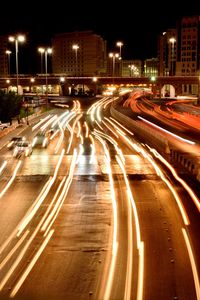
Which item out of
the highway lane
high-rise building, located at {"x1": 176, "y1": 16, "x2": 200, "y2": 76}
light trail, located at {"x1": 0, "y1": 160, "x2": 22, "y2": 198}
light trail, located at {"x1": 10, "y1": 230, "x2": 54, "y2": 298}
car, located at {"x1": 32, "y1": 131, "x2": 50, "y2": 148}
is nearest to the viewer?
light trail, located at {"x1": 10, "y1": 230, "x2": 54, "y2": 298}

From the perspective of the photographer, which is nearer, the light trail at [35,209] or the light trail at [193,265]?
the light trail at [193,265]

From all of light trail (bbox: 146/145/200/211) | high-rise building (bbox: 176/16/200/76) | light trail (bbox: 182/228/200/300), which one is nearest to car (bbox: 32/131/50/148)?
light trail (bbox: 146/145/200/211)

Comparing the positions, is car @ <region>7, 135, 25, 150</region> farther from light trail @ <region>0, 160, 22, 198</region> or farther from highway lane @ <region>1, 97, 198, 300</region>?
highway lane @ <region>1, 97, 198, 300</region>

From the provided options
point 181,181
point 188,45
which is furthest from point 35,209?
point 188,45

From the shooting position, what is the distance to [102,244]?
600 inches

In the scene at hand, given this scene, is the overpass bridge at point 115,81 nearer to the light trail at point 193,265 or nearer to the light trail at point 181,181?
the light trail at point 181,181

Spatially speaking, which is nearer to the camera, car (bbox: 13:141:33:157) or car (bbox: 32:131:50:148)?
car (bbox: 13:141:33:157)

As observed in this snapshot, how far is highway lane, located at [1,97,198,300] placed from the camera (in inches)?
469

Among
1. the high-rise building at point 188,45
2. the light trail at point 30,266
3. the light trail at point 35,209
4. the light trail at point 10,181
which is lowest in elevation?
the light trail at point 30,266

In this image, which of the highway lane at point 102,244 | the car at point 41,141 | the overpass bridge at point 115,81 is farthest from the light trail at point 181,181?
the overpass bridge at point 115,81

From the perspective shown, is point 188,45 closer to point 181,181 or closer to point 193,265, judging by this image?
point 181,181

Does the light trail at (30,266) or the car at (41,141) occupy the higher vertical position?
the car at (41,141)

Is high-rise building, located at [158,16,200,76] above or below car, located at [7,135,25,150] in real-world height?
above

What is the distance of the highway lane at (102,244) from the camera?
39.1 ft
